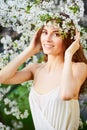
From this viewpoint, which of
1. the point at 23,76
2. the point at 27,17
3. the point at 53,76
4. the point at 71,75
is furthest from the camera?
the point at 27,17

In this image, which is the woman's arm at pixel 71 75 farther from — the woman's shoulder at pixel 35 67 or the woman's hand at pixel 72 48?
the woman's shoulder at pixel 35 67

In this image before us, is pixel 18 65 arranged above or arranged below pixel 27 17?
below

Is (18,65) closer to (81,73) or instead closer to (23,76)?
(23,76)

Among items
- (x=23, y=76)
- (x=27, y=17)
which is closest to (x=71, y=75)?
(x=23, y=76)

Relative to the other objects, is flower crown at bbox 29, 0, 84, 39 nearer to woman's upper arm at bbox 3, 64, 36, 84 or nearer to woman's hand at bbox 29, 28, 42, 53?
woman's hand at bbox 29, 28, 42, 53

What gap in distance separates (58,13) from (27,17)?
0.24 metres

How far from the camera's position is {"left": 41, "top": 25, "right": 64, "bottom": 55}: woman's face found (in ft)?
8.17

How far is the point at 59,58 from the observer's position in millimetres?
2502

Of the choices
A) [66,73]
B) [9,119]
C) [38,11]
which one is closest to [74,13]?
[38,11]

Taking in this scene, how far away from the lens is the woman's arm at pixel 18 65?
2.48m

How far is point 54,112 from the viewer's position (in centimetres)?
236

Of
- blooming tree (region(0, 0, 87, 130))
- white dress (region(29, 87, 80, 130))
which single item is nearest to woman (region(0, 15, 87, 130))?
white dress (region(29, 87, 80, 130))

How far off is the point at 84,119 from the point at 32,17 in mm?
801

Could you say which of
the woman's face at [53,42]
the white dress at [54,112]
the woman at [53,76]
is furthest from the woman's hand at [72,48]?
the white dress at [54,112]
